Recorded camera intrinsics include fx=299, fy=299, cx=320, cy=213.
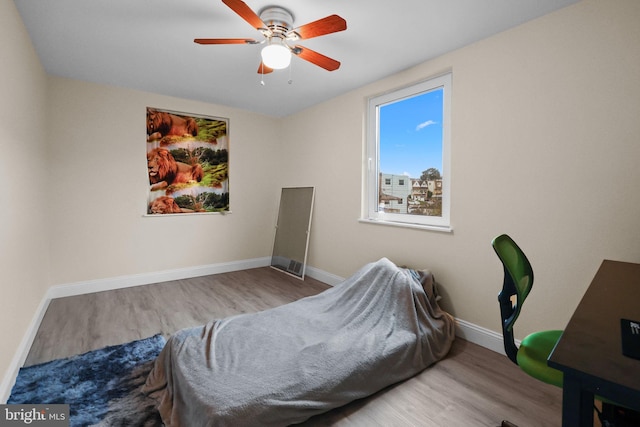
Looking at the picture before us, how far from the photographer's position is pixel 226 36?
96.9 inches

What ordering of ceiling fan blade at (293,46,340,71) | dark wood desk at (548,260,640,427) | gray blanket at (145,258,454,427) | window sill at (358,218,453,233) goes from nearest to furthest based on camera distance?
dark wood desk at (548,260,640,427)
gray blanket at (145,258,454,427)
ceiling fan blade at (293,46,340,71)
window sill at (358,218,453,233)

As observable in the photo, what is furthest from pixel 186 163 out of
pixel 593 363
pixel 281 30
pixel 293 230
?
pixel 593 363

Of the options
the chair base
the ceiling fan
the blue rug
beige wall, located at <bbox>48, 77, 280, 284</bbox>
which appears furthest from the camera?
beige wall, located at <bbox>48, 77, 280, 284</bbox>

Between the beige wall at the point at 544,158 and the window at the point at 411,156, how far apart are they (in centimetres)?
14

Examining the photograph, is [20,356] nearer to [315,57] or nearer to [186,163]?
[186,163]

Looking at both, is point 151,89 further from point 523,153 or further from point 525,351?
point 525,351

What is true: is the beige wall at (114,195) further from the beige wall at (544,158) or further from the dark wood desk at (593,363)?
the dark wood desk at (593,363)

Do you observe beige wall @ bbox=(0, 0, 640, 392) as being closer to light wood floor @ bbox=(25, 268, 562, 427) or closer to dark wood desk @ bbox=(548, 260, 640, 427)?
light wood floor @ bbox=(25, 268, 562, 427)

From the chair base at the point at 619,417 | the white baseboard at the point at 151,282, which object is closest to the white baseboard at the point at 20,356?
the white baseboard at the point at 151,282

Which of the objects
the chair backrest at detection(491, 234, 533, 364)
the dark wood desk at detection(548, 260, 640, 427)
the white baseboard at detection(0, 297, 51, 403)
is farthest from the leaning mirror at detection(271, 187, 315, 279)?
the dark wood desk at detection(548, 260, 640, 427)

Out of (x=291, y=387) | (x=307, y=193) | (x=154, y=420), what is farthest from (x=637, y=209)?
(x=307, y=193)

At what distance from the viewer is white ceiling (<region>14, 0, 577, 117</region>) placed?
2.04 metres

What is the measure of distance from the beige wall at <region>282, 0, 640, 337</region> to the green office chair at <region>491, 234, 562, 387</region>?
816mm

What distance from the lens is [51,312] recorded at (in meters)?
2.98
